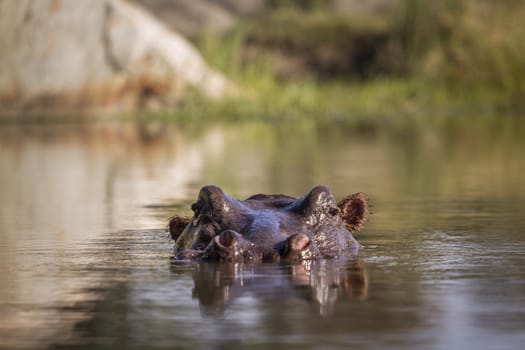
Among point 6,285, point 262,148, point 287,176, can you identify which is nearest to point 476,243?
point 6,285

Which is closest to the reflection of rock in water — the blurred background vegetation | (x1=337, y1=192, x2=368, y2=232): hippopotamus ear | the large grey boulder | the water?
the water

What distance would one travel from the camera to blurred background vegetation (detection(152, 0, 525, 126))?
23797 mm

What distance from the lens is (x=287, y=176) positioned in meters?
12.0

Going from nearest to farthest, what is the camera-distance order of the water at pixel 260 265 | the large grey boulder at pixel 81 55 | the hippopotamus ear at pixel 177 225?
the water at pixel 260 265 → the hippopotamus ear at pixel 177 225 → the large grey boulder at pixel 81 55

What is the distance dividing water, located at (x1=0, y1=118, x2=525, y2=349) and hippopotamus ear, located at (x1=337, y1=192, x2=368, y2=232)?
14cm

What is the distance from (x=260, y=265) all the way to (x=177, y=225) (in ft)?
3.78

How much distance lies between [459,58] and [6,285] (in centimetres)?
2094

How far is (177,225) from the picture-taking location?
7066 mm

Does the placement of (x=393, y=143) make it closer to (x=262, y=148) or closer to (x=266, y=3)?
(x=262, y=148)

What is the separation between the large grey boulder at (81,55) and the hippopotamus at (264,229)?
16.3 m

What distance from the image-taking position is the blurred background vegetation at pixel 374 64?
23.8m

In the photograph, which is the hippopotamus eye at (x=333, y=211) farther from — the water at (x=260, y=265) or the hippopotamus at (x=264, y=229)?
the water at (x=260, y=265)


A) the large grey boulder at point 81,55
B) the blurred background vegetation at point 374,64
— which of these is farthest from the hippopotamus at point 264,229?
the large grey boulder at point 81,55

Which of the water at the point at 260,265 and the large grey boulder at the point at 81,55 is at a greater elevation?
the large grey boulder at the point at 81,55
